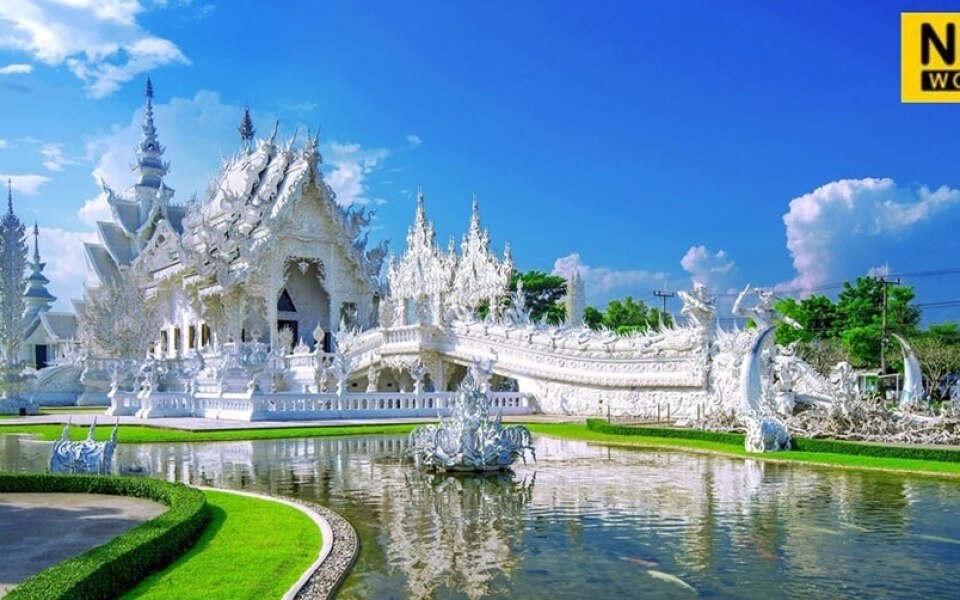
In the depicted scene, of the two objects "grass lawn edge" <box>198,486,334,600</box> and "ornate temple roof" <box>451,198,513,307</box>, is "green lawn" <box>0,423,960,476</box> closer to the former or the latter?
"grass lawn edge" <box>198,486,334,600</box>

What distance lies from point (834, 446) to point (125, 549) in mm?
12647

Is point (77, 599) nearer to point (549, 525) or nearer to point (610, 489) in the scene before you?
point (549, 525)

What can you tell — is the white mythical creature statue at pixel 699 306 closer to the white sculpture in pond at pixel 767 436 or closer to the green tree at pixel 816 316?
the white sculpture in pond at pixel 767 436

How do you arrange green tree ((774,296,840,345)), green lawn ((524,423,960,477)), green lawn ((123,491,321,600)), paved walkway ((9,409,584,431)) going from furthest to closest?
green tree ((774,296,840,345)) < paved walkway ((9,409,584,431)) < green lawn ((524,423,960,477)) < green lawn ((123,491,321,600))

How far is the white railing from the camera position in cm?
2484

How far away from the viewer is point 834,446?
1548 cm

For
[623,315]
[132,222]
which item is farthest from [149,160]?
[623,315]

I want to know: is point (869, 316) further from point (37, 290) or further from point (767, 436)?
point (37, 290)

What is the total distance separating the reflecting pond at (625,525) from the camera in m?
6.96

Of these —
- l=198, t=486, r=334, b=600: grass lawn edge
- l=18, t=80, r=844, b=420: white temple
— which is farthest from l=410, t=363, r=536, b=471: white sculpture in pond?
l=18, t=80, r=844, b=420: white temple

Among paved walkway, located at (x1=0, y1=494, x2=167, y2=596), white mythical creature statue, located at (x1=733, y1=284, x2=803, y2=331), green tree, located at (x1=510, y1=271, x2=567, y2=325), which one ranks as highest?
green tree, located at (x1=510, y1=271, x2=567, y2=325)

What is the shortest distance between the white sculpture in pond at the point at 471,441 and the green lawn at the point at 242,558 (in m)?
3.68

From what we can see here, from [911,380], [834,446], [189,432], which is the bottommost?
[189,432]

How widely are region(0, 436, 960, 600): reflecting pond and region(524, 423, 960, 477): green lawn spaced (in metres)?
0.56
